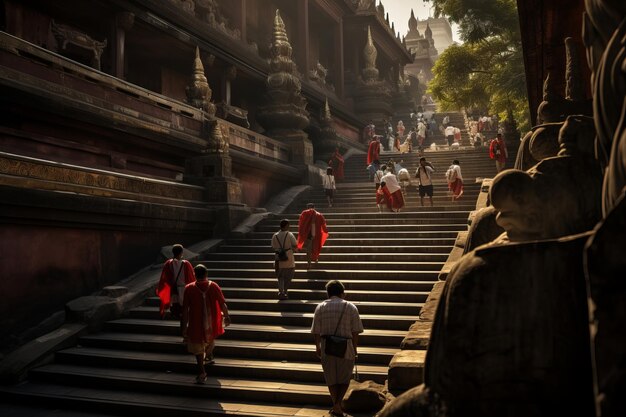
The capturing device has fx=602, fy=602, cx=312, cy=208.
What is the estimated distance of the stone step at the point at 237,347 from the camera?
289 inches

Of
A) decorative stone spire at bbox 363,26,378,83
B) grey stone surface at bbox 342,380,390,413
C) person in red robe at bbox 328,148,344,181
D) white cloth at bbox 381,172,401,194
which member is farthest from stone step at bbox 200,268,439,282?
decorative stone spire at bbox 363,26,378,83

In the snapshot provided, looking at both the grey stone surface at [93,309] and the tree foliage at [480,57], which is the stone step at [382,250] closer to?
the grey stone surface at [93,309]

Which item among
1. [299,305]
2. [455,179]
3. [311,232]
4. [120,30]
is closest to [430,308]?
[299,305]

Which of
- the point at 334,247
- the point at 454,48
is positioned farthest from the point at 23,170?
the point at 454,48

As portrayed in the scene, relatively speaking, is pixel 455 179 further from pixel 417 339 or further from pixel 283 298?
pixel 417 339

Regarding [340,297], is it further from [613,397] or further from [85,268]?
[85,268]

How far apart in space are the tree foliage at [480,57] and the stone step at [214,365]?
18972 mm

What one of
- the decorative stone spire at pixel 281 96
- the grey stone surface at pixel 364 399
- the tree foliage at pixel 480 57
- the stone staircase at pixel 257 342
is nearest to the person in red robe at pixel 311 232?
the stone staircase at pixel 257 342

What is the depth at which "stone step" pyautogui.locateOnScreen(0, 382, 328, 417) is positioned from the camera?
6.29 metres

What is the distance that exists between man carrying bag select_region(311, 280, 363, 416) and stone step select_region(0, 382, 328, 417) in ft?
2.60

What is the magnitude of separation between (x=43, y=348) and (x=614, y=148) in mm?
7817

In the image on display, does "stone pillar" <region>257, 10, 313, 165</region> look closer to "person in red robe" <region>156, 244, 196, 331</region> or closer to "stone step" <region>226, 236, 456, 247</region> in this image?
"stone step" <region>226, 236, 456, 247</region>

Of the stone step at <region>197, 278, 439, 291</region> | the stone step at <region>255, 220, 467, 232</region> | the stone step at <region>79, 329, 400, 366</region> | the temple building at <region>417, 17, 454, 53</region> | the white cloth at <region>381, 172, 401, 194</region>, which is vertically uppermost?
the temple building at <region>417, 17, 454, 53</region>

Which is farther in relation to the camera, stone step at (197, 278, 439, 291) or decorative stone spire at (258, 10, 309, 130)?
decorative stone spire at (258, 10, 309, 130)
